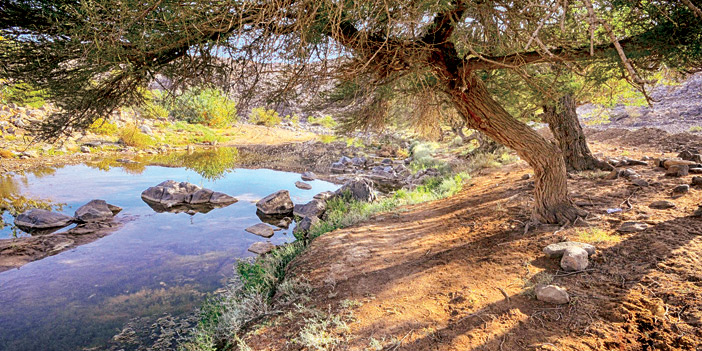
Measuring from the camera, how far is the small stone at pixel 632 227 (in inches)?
140

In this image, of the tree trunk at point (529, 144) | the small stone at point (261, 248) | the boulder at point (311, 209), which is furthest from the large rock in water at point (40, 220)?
the tree trunk at point (529, 144)

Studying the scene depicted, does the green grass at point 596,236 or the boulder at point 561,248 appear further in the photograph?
the green grass at point 596,236

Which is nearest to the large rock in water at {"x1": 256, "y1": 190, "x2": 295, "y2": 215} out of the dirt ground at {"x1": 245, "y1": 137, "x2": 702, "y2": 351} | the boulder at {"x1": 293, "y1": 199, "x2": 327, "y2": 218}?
the boulder at {"x1": 293, "y1": 199, "x2": 327, "y2": 218}

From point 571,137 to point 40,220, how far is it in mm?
11558

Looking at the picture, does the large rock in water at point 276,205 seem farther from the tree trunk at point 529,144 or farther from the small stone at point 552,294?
the small stone at point 552,294

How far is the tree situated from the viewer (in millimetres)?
2643

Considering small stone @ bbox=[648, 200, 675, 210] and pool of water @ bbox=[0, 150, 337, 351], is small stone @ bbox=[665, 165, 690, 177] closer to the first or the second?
small stone @ bbox=[648, 200, 675, 210]

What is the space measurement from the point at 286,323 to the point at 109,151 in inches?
750

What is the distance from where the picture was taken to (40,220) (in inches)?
298

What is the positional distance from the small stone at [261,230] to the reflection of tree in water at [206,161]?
5936 mm

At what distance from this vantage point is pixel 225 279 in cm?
570

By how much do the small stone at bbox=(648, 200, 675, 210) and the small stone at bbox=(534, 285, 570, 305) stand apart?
2.32 meters

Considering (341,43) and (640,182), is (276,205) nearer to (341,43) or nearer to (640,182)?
(341,43)

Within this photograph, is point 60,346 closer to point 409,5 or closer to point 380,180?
point 409,5
